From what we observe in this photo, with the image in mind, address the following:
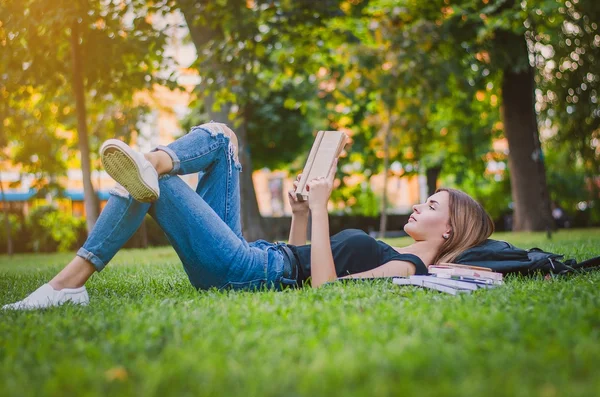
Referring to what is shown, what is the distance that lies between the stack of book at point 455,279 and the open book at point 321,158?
0.81m

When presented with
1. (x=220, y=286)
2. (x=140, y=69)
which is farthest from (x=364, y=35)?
(x=220, y=286)

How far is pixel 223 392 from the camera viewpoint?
1.76 metres

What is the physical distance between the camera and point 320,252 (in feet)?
12.2

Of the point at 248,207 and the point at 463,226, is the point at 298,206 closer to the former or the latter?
the point at 463,226

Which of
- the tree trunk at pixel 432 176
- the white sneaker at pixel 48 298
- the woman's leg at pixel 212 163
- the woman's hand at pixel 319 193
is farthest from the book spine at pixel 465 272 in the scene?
the tree trunk at pixel 432 176

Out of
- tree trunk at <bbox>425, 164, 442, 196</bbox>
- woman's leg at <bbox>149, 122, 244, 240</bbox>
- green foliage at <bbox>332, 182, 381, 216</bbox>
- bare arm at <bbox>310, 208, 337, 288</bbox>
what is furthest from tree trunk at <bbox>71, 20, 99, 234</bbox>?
tree trunk at <bbox>425, 164, 442, 196</bbox>

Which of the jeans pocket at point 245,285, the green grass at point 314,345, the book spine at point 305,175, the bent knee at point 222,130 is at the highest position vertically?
the bent knee at point 222,130

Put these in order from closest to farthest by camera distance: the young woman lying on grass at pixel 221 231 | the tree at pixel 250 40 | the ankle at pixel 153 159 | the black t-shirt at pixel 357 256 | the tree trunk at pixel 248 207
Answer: the ankle at pixel 153 159, the young woman lying on grass at pixel 221 231, the black t-shirt at pixel 357 256, the tree at pixel 250 40, the tree trunk at pixel 248 207

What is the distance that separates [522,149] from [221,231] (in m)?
14.2

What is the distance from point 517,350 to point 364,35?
Answer: 539 inches

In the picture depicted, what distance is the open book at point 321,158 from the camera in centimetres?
389

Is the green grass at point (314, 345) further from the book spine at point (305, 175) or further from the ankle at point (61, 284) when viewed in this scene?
the book spine at point (305, 175)

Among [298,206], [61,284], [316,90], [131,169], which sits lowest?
[61,284]

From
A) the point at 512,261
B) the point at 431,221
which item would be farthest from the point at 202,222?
the point at 512,261
